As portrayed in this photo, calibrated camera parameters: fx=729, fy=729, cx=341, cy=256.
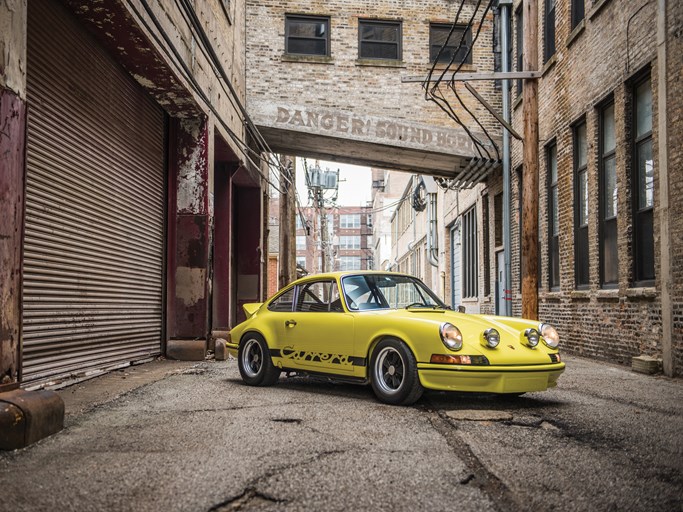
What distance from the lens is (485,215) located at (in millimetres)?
21422

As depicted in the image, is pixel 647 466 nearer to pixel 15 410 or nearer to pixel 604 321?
pixel 15 410

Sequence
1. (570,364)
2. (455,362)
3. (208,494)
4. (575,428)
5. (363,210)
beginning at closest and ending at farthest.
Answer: (208,494) < (575,428) < (455,362) < (570,364) < (363,210)

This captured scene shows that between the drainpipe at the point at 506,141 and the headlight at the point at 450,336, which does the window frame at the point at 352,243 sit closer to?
the drainpipe at the point at 506,141

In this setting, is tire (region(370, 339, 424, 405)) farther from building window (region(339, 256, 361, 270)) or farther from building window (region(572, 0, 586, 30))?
building window (region(339, 256, 361, 270))

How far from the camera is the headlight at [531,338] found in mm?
6402

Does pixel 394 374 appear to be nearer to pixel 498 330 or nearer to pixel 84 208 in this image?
pixel 498 330

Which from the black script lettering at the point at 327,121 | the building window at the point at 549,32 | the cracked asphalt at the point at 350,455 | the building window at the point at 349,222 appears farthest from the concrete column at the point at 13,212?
the building window at the point at 349,222

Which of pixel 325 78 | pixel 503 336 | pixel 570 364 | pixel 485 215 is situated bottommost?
pixel 570 364

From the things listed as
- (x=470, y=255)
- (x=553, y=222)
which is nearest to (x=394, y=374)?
(x=553, y=222)

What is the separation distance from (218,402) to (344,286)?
167 centimetres

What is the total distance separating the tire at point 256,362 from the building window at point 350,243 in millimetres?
99539

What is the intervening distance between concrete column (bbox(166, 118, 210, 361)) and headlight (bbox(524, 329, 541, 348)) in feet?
21.9

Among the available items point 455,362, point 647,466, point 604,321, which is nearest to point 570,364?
point 604,321

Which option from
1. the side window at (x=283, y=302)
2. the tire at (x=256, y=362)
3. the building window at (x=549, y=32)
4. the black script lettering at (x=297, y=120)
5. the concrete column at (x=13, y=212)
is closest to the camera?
the concrete column at (x=13, y=212)
